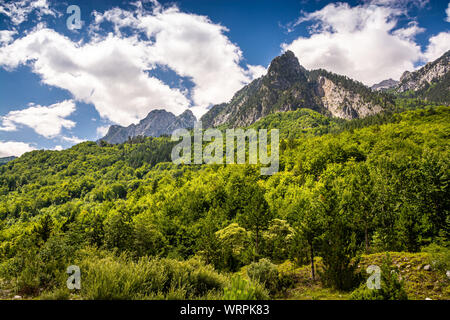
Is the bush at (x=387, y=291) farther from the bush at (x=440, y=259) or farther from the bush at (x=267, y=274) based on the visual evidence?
the bush at (x=267, y=274)

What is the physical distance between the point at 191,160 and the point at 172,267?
495ft

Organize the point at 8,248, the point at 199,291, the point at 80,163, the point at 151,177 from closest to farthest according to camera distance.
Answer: the point at 199,291 < the point at 8,248 < the point at 151,177 < the point at 80,163

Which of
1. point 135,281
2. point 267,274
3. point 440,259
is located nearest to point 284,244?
point 267,274

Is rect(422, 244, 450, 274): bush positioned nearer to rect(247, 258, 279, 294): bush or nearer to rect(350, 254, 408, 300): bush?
rect(350, 254, 408, 300): bush

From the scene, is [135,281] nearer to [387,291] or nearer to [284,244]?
[387,291]

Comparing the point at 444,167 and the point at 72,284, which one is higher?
the point at 444,167

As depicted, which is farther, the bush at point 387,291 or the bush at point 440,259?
the bush at point 440,259

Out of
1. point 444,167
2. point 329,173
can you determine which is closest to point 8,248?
point 329,173

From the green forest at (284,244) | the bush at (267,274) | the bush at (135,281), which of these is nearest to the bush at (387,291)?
the green forest at (284,244)

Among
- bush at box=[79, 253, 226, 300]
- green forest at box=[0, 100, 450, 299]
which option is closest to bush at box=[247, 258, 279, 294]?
green forest at box=[0, 100, 450, 299]
